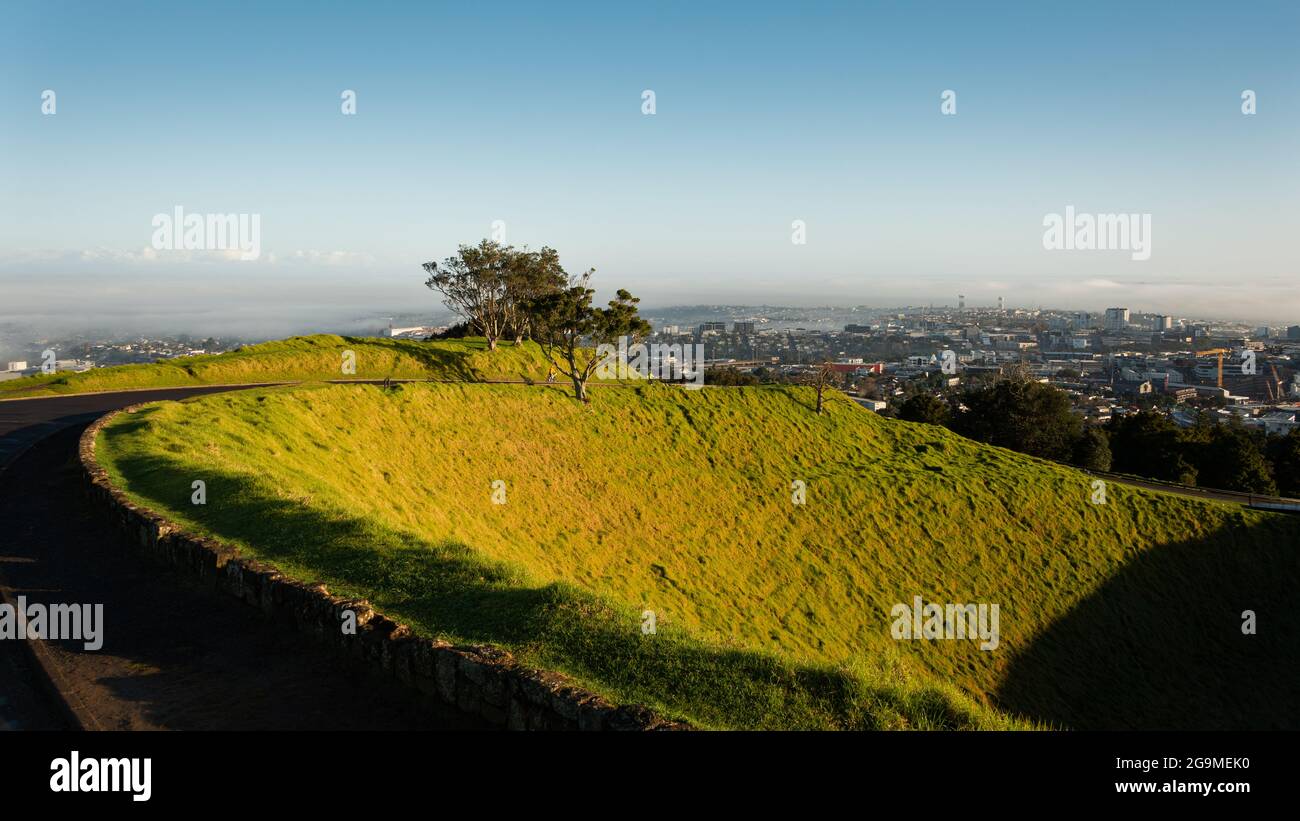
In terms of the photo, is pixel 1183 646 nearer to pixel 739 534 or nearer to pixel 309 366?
pixel 739 534

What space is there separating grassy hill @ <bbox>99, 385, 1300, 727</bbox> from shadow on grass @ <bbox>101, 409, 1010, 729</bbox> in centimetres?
9

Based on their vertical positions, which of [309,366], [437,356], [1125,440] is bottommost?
[1125,440]

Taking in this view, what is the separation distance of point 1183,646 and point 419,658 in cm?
3527

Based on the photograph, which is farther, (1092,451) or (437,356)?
(1092,451)

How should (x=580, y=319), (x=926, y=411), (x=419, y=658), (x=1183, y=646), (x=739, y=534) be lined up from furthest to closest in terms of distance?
(x=926, y=411) → (x=580, y=319) → (x=739, y=534) → (x=1183, y=646) → (x=419, y=658)

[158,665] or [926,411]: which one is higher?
[158,665]

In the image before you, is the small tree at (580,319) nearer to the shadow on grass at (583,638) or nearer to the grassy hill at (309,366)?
the grassy hill at (309,366)

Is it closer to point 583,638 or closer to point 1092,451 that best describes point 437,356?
point 583,638

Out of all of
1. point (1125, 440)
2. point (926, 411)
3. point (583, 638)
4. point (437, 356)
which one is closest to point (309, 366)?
point (437, 356)

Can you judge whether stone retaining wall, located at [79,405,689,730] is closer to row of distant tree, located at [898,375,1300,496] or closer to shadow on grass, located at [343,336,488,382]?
shadow on grass, located at [343,336,488,382]

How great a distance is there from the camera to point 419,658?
8.17 meters

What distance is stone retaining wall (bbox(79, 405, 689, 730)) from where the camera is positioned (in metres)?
6.98

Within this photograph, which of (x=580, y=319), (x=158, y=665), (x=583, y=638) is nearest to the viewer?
(x=158, y=665)

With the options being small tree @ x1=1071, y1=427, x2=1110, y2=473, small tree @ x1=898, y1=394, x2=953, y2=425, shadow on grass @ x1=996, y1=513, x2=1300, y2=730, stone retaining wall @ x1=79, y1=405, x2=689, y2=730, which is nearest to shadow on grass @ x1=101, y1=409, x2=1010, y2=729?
stone retaining wall @ x1=79, y1=405, x2=689, y2=730
